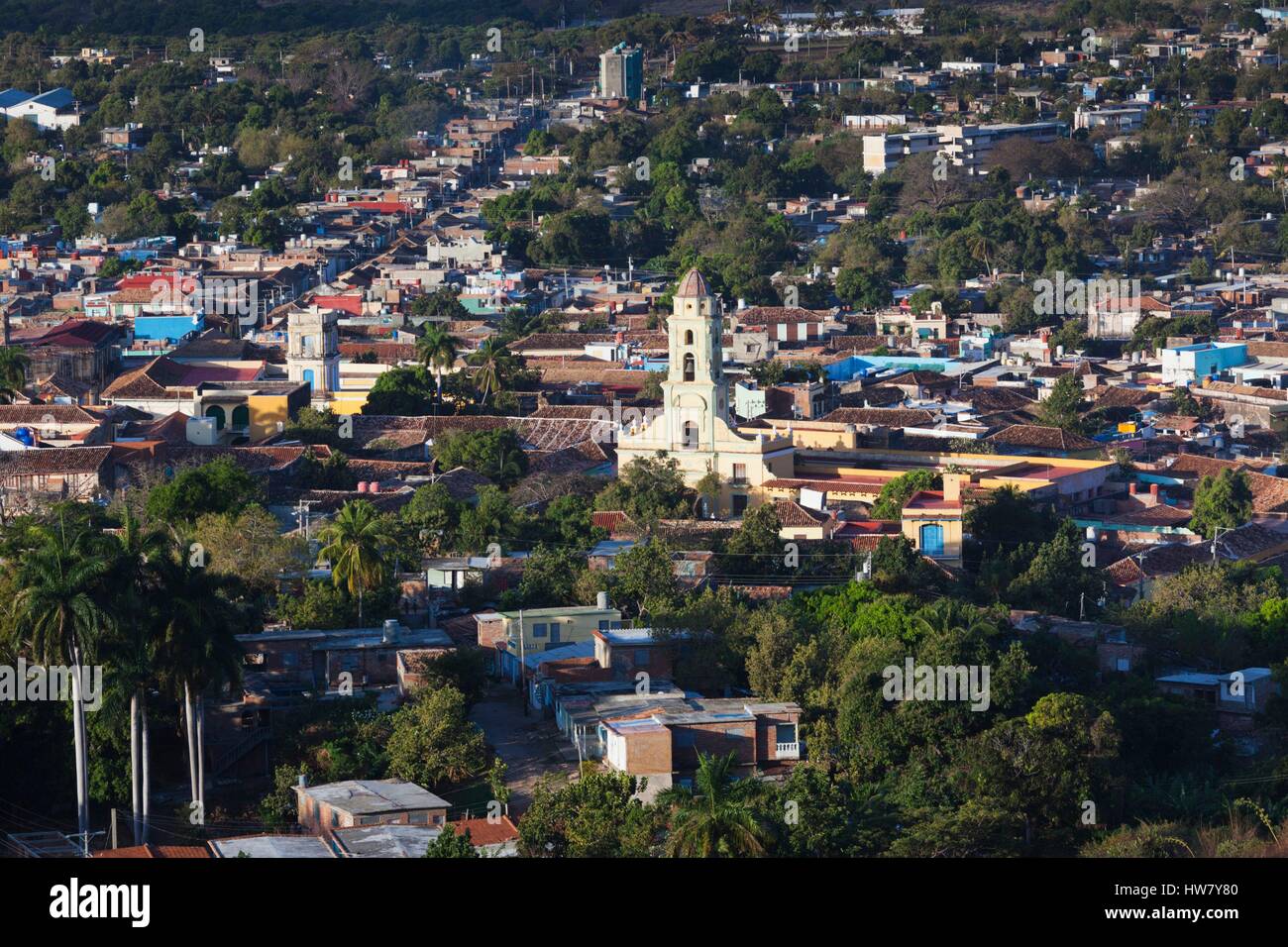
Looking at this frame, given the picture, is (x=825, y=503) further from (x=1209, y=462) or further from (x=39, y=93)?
(x=39, y=93)

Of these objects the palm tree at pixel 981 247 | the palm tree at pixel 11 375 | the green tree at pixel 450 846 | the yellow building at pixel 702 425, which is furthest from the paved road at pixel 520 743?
the palm tree at pixel 981 247

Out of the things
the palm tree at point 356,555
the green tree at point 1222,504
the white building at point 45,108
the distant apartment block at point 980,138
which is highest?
the white building at point 45,108

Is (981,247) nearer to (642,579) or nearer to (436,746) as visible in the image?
(642,579)

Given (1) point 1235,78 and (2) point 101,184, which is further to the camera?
(1) point 1235,78

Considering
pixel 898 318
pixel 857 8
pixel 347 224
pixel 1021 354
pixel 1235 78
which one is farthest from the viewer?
pixel 857 8

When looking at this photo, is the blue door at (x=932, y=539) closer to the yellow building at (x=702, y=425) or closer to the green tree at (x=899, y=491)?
the green tree at (x=899, y=491)
